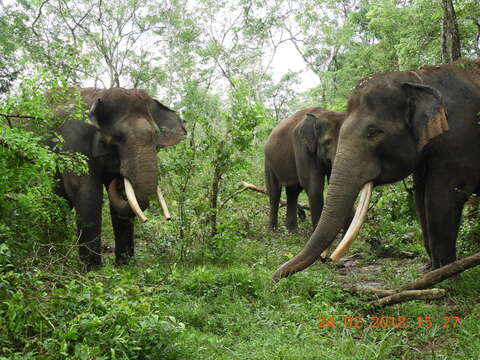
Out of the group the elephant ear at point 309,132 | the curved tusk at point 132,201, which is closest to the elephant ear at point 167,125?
the curved tusk at point 132,201

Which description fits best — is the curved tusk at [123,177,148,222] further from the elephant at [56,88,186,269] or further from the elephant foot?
the elephant foot

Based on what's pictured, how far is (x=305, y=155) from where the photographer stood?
26.4ft

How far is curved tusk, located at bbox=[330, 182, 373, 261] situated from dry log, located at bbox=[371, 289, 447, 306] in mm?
537

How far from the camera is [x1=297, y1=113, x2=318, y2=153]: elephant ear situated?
763 cm

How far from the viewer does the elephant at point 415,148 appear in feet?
15.7

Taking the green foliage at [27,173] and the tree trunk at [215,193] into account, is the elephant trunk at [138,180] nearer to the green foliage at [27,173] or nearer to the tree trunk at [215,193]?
the green foliage at [27,173]

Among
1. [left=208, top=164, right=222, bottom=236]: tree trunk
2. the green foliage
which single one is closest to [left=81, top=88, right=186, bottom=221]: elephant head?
[left=208, top=164, right=222, bottom=236]: tree trunk

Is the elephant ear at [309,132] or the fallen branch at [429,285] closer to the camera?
the fallen branch at [429,285]

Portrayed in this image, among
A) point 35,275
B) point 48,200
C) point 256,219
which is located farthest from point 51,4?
point 35,275

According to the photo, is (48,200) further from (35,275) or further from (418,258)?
(418,258)

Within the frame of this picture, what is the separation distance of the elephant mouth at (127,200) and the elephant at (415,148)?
1770mm

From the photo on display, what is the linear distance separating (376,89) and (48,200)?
3.78 metres

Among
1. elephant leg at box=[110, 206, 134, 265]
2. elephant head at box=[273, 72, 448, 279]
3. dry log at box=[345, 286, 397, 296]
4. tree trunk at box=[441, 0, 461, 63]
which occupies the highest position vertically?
tree trunk at box=[441, 0, 461, 63]
